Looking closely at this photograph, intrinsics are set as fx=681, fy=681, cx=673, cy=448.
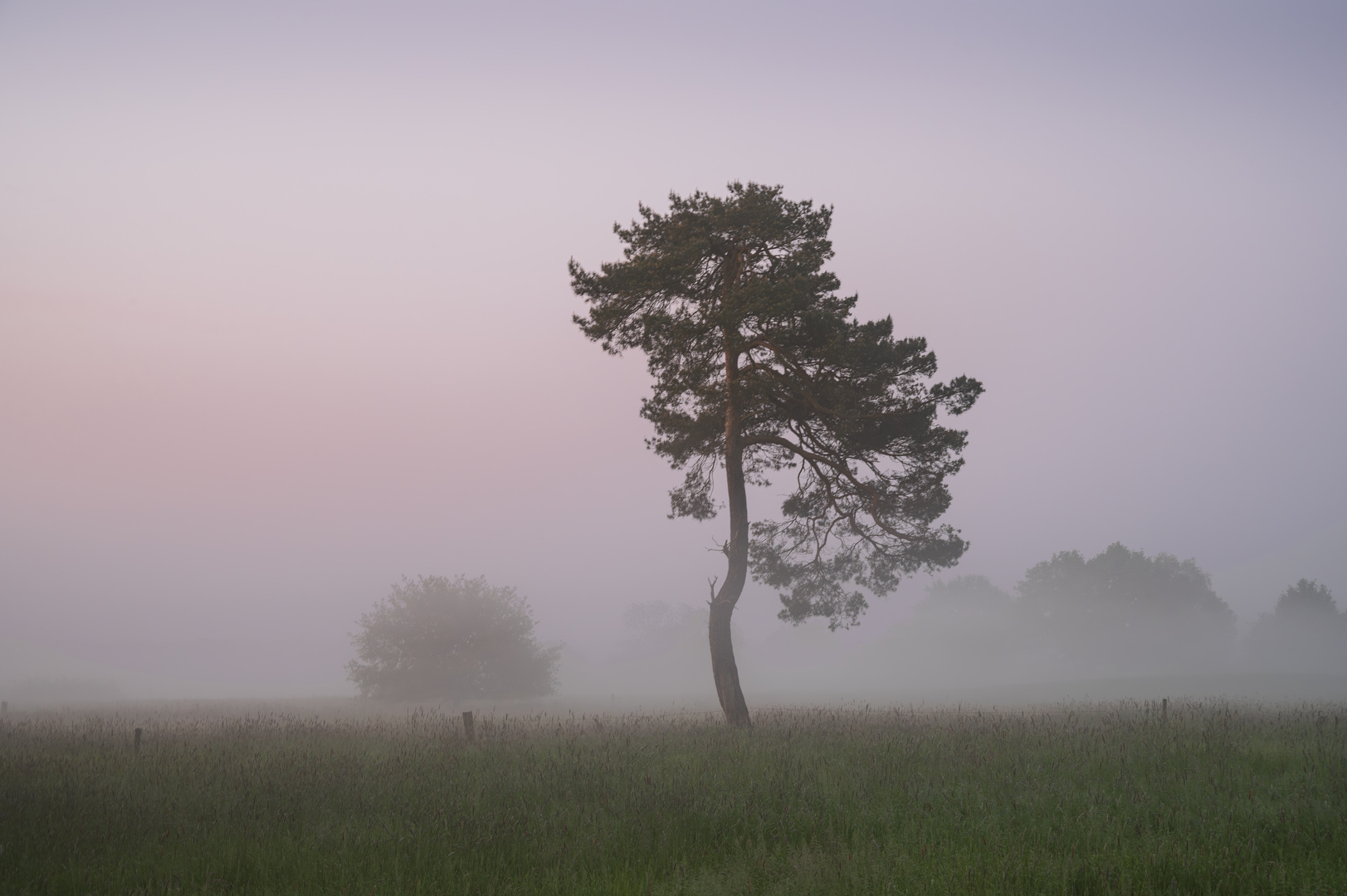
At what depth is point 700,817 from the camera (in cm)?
677

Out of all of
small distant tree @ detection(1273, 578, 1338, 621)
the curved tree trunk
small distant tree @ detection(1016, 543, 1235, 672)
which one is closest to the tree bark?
the curved tree trunk

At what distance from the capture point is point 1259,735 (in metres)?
11.7

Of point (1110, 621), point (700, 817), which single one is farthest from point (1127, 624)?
point (700, 817)

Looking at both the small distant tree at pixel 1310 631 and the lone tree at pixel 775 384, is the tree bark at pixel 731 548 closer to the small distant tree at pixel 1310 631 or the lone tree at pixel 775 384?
the lone tree at pixel 775 384

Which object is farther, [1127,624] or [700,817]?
[1127,624]

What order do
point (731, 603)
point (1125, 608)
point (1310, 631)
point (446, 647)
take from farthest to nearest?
1. point (1310, 631)
2. point (1125, 608)
3. point (446, 647)
4. point (731, 603)

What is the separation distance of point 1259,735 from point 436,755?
1381 centimetres

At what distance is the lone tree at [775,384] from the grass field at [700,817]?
22.8 feet

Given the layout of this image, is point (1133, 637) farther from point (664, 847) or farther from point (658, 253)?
point (664, 847)

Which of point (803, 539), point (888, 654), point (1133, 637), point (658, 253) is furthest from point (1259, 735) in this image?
point (888, 654)

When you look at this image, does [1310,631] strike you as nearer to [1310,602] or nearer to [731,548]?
[1310,602]

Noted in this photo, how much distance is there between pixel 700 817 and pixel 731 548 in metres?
10.6

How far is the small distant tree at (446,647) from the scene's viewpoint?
38188mm

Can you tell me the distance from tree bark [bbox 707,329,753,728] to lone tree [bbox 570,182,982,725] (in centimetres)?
4
